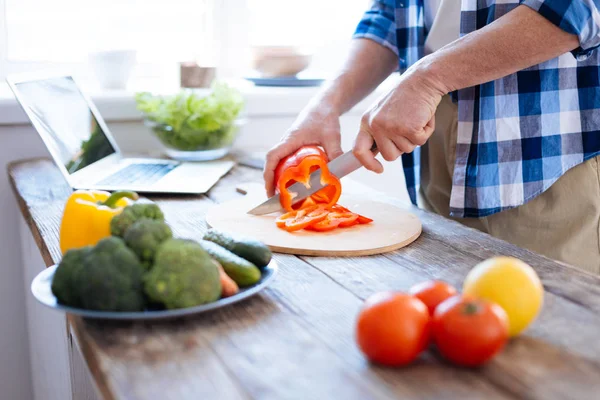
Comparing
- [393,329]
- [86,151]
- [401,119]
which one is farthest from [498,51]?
[86,151]

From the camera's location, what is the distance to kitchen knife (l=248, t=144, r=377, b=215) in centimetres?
147

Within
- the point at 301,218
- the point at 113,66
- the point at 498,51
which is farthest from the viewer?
the point at 113,66

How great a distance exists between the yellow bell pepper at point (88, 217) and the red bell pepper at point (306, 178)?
475 mm

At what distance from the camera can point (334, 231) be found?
1.39 meters

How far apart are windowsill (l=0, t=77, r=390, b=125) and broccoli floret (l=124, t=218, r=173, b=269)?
1275 millimetres

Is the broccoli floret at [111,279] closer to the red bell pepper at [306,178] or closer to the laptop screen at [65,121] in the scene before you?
the red bell pepper at [306,178]

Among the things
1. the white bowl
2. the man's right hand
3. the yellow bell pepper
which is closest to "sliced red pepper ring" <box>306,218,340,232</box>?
the man's right hand

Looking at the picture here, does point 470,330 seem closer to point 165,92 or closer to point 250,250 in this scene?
point 250,250

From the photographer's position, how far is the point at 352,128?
2.55 meters

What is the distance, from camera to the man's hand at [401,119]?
1354mm

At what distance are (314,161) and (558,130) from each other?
1.71 feet

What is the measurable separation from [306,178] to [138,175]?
547 millimetres

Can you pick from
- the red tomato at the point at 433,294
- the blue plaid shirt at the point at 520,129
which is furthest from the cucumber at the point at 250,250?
the blue plaid shirt at the point at 520,129

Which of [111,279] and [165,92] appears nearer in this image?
[111,279]
